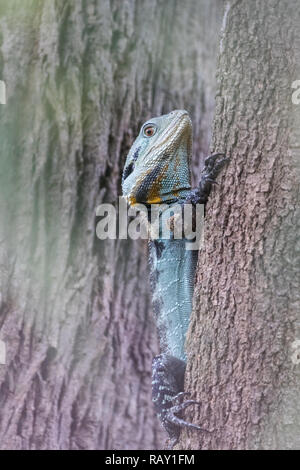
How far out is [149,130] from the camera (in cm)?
306

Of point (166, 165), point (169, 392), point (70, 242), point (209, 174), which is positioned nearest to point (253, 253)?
point (209, 174)

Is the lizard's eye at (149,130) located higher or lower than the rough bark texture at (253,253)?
higher

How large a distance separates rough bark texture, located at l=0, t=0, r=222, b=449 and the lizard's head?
736 mm

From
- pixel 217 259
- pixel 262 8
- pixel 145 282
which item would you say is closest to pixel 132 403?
pixel 145 282

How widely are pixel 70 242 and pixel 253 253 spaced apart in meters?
1.98

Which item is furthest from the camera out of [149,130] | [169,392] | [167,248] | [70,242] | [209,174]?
[70,242]

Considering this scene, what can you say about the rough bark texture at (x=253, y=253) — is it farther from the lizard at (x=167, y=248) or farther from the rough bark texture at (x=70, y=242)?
the rough bark texture at (x=70, y=242)

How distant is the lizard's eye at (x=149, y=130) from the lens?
9.98ft

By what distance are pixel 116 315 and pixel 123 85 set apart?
1.71 metres

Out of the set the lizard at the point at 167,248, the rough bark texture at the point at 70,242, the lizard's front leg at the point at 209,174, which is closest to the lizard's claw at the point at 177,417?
the lizard at the point at 167,248

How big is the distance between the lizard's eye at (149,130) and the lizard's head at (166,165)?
0.04 m

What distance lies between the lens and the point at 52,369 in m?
3.38

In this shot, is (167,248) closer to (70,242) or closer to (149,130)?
(149,130)

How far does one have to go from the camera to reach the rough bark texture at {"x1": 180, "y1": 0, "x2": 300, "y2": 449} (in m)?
1.67
